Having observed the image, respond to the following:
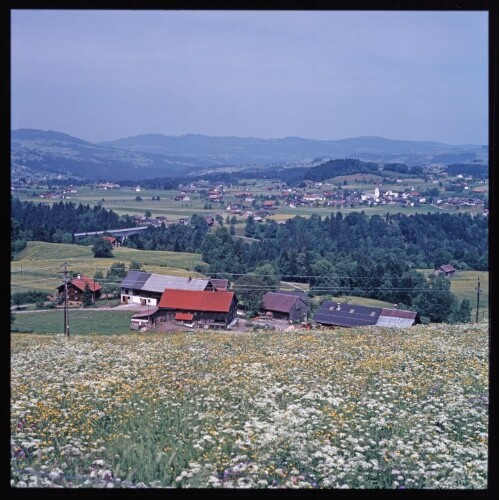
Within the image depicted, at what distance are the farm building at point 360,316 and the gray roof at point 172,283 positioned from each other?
1.17 meters

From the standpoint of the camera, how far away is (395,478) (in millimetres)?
2145

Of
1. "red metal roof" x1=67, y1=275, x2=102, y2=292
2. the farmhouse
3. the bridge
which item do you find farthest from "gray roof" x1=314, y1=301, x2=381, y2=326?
the farmhouse

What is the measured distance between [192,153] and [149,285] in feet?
5.14

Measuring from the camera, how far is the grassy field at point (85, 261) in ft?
18.1

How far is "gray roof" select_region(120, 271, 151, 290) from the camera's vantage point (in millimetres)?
5922

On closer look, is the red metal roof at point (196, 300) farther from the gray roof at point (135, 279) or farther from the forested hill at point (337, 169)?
the forested hill at point (337, 169)

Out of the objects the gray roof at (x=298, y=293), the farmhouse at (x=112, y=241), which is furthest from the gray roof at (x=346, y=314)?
the farmhouse at (x=112, y=241)

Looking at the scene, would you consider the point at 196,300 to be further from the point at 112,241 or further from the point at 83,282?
the point at 112,241

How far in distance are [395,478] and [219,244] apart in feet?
16.9

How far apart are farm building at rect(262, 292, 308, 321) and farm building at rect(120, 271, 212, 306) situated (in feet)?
2.10

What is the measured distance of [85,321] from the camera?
5.33 m

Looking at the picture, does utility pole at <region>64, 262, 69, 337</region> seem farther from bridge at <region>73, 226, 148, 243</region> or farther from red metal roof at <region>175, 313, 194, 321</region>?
red metal roof at <region>175, 313, 194, 321</region>
